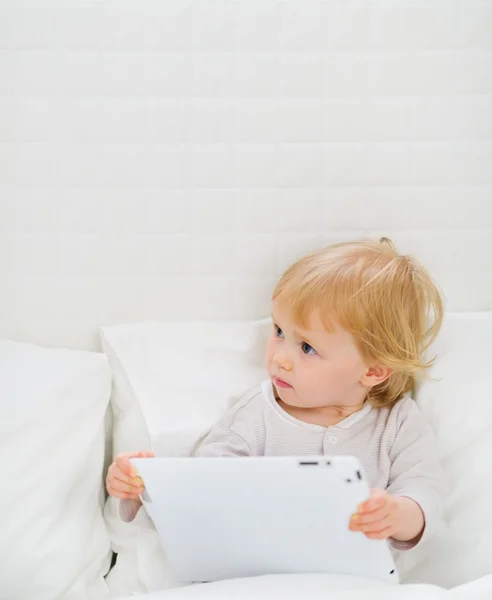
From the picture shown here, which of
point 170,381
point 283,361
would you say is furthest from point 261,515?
point 170,381

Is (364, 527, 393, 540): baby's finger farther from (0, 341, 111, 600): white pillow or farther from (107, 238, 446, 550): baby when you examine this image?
(0, 341, 111, 600): white pillow

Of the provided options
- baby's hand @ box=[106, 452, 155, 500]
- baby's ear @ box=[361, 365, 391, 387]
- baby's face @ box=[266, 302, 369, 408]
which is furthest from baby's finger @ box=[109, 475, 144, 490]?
baby's ear @ box=[361, 365, 391, 387]

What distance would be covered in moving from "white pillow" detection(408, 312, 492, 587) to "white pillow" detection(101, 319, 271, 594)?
0.30 meters

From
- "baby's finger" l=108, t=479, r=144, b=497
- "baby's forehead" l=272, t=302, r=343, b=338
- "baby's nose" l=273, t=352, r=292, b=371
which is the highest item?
"baby's forehead" l=272, t=302, r=343, b=338

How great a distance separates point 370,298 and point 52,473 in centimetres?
52

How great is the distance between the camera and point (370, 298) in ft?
3.76

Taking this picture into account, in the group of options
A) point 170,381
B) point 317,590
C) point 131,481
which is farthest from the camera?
point 170,381

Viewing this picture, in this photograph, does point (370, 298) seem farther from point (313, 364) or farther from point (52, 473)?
point (52, 473)

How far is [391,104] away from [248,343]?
1.59ft

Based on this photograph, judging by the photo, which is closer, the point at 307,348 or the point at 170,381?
the point at 307,348

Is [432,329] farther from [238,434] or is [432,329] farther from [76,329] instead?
[76,329]

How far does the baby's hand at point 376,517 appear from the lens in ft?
3.13

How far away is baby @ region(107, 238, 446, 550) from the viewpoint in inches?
45.1

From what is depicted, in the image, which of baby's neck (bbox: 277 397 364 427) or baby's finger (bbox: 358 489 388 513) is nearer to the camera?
baby's finger (bbox: 358 489 388 513)
